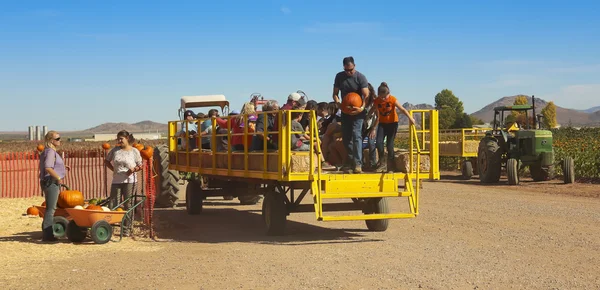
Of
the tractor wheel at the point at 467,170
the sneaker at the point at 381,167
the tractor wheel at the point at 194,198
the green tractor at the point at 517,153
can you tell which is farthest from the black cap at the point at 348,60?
the tractor wheel at the point at 467,170

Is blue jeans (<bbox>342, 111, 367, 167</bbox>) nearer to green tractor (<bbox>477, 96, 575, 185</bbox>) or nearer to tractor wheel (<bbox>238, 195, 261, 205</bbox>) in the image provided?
tractor wheel (<bbox>238, 195, 261, 205</bbox>)

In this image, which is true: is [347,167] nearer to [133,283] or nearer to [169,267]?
[169,267]

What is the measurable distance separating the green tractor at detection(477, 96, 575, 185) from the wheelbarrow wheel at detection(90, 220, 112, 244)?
14.8 m

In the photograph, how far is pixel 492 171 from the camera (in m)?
25.3

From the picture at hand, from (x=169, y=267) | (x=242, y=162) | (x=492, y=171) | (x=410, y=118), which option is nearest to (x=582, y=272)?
(x=410, y=118)

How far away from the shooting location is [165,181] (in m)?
18.5

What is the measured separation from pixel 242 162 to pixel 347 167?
1.93 m

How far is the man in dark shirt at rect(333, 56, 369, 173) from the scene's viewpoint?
42.4 ft

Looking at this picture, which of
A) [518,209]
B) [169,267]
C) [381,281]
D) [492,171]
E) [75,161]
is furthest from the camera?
[492,171]

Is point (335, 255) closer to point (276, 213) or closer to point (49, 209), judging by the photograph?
point (276, 213)

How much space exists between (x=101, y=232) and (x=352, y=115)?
4.26 meters

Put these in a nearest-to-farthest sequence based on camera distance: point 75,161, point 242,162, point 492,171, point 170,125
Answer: point 242,162 < point 170,125 < point 75,161 < point 492,171

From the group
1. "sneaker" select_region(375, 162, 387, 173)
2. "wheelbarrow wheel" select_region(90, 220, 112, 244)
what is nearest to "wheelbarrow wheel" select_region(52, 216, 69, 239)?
"wheelbarrow wheel" select_region(90, 220, 112, 244)

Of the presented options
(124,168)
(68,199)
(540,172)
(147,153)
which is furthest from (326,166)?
(540,172)
